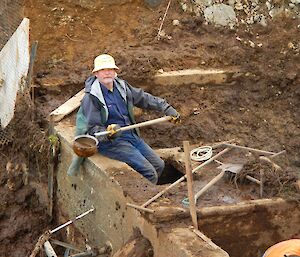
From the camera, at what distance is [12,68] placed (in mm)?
11430

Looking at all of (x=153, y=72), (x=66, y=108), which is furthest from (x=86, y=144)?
(x=153, y=72)

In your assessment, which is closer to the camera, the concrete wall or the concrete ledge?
the concrete ledge

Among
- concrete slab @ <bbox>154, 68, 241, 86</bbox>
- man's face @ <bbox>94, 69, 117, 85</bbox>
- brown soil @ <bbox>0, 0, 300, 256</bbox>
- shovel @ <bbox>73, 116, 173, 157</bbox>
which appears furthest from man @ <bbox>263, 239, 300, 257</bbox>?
concrete slab @ <bbox>154, 68, 241, 86</bbox>

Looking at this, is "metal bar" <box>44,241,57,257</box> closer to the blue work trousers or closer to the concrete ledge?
the concrete ledge

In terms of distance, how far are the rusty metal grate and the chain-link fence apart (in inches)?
60.1

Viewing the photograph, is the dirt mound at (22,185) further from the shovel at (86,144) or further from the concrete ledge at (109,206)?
the shovel at (86,144)

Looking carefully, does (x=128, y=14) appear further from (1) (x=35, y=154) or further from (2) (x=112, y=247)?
(2) (x=112, y=247)

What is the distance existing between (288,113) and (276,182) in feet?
11.7

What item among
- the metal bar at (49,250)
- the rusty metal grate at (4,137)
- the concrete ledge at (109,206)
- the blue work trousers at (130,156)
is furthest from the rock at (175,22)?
the metal bar at (49,250)

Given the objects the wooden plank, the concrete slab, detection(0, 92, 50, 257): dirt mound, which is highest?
the wooden plank

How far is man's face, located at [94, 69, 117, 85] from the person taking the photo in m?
9.22

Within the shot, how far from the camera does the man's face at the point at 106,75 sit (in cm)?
922

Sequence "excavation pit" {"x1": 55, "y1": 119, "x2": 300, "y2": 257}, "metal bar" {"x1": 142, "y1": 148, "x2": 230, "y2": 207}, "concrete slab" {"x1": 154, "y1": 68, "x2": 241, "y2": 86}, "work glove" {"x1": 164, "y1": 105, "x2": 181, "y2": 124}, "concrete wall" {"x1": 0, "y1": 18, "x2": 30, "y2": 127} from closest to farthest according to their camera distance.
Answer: "excavation pit" {"x1": 55, "y1": 119, "x2": 300, "y2": 257}, "metal bar" {"x1": 142, "y1": 148, "x2": 230, "y2": 207}, "work glove" {"x1": 164, "y1": 105, "x2": 181, "y2": 124}, "concrete wall" {"x1": 0, "y1": 18, "x2": 30, "y2": 127}, "concrete slab" {"x1": 154, "y1": 68, "x2": 241, "y2": 86}

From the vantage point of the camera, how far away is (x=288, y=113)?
12.1m
